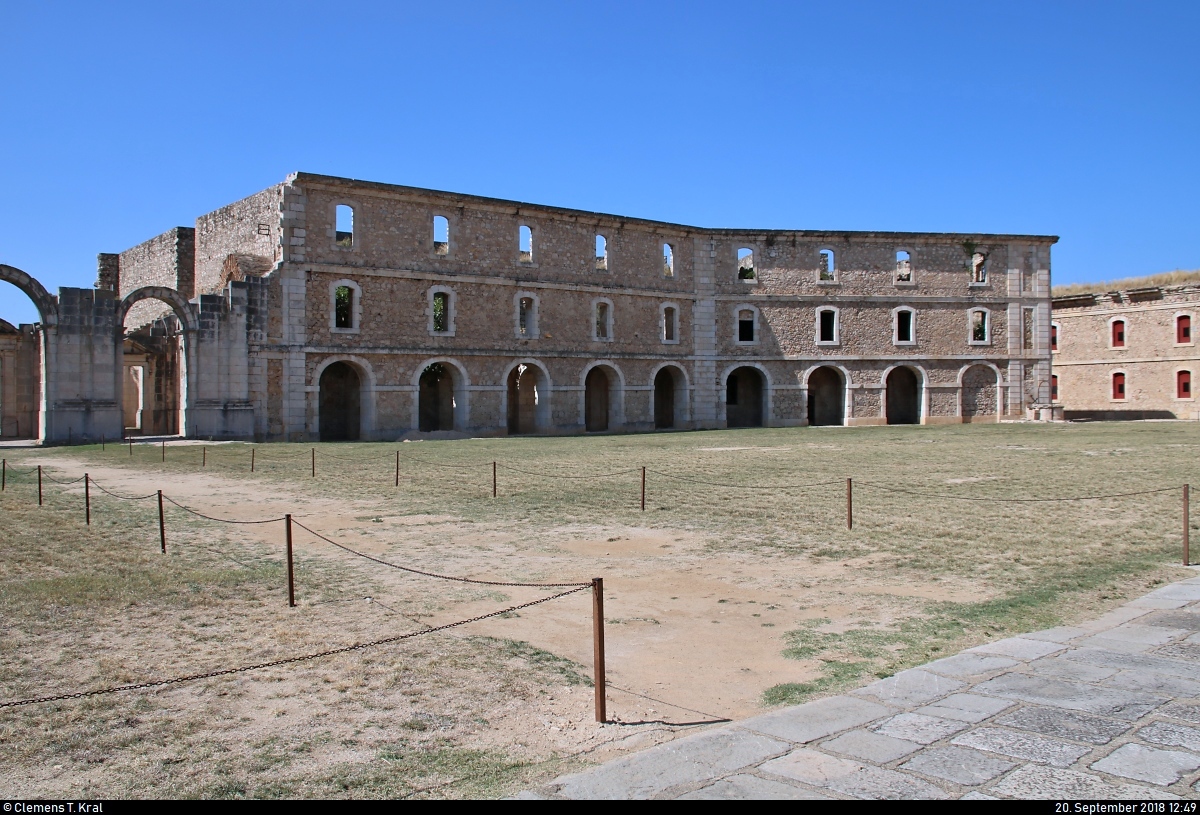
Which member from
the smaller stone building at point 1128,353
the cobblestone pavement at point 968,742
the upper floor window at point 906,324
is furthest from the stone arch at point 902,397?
the cobblestone pavement at point 968,742

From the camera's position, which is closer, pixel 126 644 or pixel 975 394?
pixel 126 644

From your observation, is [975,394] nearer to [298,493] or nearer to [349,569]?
[298,493]

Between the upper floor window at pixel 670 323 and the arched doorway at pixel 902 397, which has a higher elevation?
the upper floor window at pixel 670 323

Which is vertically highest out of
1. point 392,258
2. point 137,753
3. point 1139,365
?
point 392,258

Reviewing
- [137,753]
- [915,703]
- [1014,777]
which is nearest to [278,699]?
[137,753]

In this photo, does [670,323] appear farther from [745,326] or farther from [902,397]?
[902,397]

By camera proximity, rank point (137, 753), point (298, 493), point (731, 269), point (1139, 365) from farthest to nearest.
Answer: point (1139, 365) → point (731, 269) → point (298, 493) → point (137, 753)

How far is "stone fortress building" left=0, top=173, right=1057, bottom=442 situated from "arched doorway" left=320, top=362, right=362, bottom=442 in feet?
0.26

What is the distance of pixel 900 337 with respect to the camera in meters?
39.0

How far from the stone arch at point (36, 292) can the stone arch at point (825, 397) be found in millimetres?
28269

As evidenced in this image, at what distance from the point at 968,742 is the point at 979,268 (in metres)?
39.1

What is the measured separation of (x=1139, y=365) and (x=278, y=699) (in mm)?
46930

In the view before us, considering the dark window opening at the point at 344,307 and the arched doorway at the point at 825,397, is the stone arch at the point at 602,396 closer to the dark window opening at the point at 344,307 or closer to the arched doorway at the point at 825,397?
the dark window opening at the point at 344,307

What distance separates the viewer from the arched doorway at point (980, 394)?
3928cm
